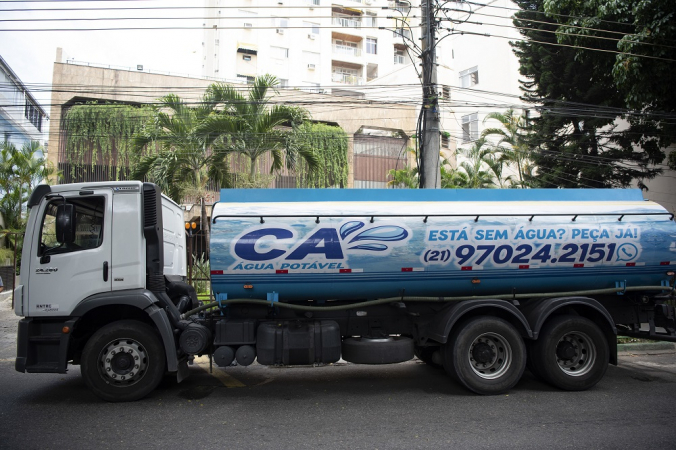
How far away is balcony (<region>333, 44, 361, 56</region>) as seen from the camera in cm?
4947

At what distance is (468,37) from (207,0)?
2947 centimetres

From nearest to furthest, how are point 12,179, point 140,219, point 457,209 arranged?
1. point 140,219
2. point 457,209
3. point 12,179

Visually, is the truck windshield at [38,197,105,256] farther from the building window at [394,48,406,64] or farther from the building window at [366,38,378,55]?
the building window at [394,48,406,64]

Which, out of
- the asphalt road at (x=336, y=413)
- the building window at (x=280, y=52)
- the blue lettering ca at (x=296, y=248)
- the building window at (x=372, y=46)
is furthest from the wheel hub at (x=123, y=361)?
the building window at (x=372, y=46)

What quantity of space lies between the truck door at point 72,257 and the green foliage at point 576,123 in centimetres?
1394

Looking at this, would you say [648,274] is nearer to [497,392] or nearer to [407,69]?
[497,392]

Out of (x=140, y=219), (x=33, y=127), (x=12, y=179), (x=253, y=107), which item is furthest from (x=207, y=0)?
(x=140, y=219)

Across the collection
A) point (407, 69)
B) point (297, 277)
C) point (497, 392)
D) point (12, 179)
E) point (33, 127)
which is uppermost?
point (407, 69)

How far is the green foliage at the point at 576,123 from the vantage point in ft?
52.9

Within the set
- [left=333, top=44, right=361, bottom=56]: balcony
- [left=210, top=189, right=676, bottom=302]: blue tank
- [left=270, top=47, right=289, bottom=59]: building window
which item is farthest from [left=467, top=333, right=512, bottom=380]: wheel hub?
[left=333, top=44, right=361, bottom=56]: balcony

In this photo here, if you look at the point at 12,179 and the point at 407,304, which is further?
the point at 12,179

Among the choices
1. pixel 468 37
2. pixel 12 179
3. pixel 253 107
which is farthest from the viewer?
pixel 468 37

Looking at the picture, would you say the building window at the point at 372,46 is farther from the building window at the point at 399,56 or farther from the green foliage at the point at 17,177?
the green foliage at the point at 17,177

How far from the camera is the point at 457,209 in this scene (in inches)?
269
